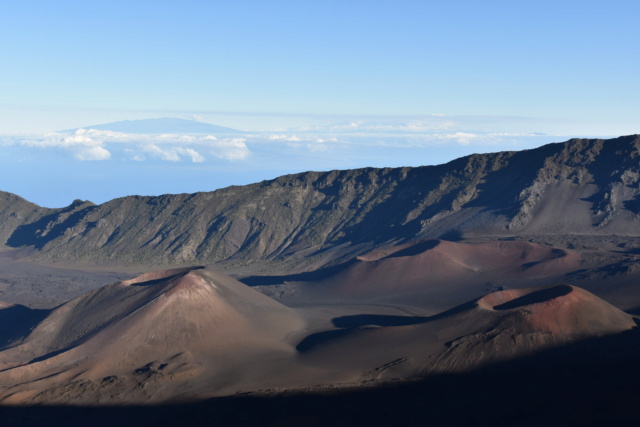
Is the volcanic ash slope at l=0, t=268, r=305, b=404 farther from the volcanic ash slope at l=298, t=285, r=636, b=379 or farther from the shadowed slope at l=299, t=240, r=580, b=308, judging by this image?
the shadowed slope at l=299, t=240, r=580, b=308

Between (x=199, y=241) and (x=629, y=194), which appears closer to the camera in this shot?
(x=629, y=194)

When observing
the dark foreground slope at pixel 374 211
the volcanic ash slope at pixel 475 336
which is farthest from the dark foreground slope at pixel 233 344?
the dark foreground slope at pixel 374 211

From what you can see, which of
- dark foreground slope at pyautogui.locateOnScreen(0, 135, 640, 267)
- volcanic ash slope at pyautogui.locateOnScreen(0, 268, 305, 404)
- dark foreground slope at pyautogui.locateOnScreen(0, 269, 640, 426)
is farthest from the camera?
dark foreground slope at pyautogui.locateOnScreen(0, 135, 640, 267)

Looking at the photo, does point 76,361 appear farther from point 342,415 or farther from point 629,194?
point 629,194

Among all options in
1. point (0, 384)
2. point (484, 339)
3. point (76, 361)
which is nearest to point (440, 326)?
point (484, 339)

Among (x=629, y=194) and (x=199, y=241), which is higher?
(x=629, y=194)

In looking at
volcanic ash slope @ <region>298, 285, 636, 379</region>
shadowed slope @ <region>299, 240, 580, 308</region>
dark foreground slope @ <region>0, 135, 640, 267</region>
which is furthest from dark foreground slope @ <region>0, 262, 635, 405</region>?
dark foreground slope @ <region>0, 135, 640, 267</region>

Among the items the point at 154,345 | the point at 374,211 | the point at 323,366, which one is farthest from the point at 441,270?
the point at 154,345
